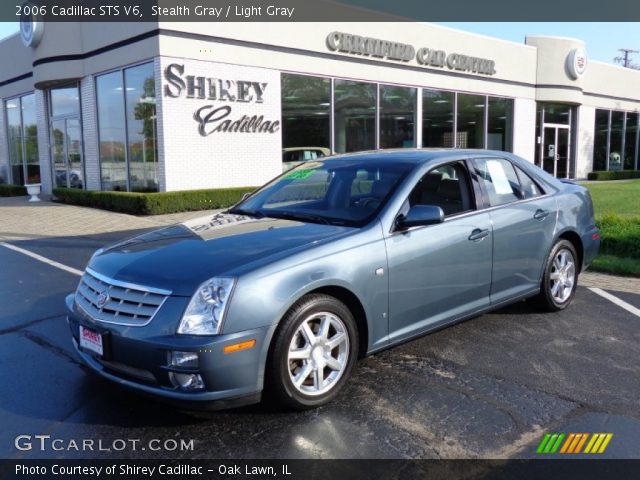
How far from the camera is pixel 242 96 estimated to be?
16.3 meters

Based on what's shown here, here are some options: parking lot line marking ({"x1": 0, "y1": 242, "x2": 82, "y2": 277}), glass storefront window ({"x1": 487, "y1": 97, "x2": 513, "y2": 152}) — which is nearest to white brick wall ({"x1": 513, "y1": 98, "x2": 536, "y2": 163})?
glass storefront window ({"x1": 487, "y1": 97, "x2": 513, "y2": 152})

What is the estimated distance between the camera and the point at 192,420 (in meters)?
3.50

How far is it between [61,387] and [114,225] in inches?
362

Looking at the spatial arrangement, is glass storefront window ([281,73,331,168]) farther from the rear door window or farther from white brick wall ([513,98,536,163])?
the rear door window

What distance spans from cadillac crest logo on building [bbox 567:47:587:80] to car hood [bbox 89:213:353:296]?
87.3 feet

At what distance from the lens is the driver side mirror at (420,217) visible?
13.3ft

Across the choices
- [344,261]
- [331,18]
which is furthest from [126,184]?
[344,261]

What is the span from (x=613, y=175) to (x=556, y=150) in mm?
3339

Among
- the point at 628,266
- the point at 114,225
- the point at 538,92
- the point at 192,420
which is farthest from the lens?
the point at 538,92

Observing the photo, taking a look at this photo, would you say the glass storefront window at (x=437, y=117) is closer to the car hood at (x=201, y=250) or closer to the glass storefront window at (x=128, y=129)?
the glass storefront window at (x=128, y=129)

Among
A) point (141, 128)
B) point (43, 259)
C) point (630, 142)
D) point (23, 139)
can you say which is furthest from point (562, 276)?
point (630, 142)

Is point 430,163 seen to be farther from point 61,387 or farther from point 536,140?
point 536,140

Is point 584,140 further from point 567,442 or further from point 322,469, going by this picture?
point 322,469

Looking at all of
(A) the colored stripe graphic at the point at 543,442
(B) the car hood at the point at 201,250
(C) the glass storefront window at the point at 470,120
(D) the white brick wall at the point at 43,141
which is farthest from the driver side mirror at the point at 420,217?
(C) the glass storefront window at the point at 470,120
